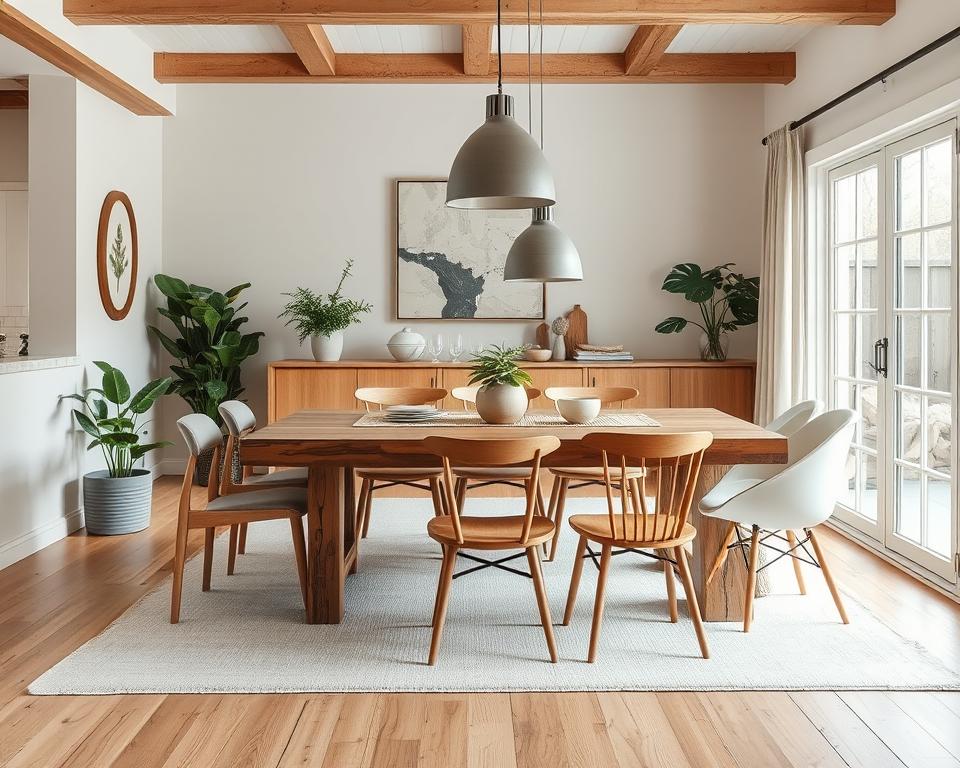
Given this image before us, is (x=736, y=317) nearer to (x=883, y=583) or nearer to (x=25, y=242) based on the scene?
(x=883, y=583)

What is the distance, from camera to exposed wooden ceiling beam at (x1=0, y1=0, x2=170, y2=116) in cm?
396

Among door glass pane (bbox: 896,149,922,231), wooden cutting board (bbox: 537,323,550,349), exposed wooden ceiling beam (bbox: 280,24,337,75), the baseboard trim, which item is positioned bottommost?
the baseboard trim

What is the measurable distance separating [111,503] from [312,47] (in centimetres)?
294

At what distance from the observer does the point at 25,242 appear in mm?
6035

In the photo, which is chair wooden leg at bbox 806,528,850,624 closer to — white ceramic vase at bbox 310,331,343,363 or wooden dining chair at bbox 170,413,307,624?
wooden dining chair at bbox 170,413,307,624

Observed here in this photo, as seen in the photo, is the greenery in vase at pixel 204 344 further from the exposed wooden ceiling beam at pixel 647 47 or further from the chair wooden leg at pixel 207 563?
the exposed wooden ceiling beam at pixel 647 47

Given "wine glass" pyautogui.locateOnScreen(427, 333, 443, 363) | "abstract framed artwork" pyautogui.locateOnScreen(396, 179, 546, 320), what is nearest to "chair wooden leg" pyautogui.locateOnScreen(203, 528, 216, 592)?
"wine glass" pyautogui.locateOnScreen(427, 333, 443, 363)

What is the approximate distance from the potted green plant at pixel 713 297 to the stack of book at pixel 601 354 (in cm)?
42

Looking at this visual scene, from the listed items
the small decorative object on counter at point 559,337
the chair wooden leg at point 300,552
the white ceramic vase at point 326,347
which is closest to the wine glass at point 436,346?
the white ceramic vase at point 326,347

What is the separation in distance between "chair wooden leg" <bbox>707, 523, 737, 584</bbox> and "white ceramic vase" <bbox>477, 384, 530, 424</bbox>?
0.96 m

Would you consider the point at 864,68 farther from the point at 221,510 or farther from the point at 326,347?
the point at 221,510

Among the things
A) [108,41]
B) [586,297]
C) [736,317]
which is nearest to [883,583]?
[736,317]

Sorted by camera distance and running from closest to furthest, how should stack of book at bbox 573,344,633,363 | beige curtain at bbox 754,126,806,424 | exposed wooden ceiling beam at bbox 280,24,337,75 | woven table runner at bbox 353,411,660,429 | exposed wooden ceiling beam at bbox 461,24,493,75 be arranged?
woven table runner at bbox 353,411,660,429 < exposed wooden ceiling beam at bbox 280,24,337,75 < exposed wooden ceiling beam at bbox 461,24,493,75 < beige curtain at bbox 754,126,806,424 < stack of book at bbox 573,344,633,363

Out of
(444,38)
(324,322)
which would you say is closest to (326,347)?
(324,322)
